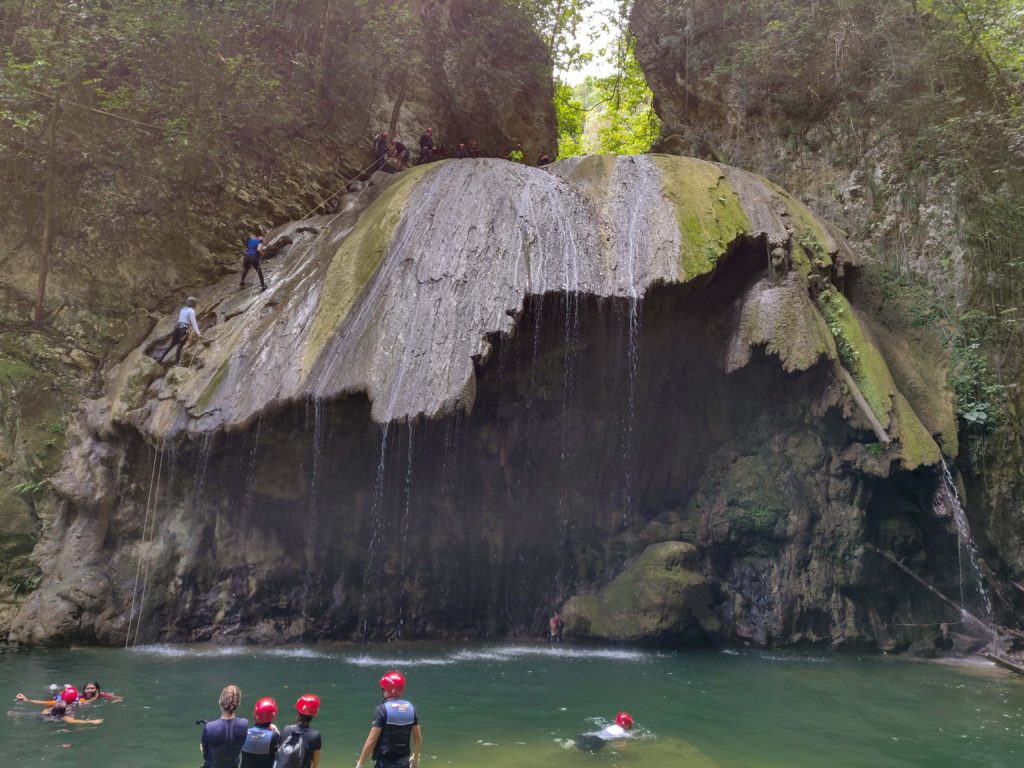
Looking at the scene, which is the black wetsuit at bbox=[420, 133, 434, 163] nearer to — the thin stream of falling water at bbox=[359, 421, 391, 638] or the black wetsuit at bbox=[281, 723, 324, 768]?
the thin stream of falling water at bbox=[359, 421, 391, 638]

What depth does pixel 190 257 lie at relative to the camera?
1827cm

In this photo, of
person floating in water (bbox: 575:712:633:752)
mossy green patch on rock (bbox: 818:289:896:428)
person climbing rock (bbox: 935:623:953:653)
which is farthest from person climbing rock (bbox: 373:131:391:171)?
person climbing rock (bbox: 935:623:953:653)

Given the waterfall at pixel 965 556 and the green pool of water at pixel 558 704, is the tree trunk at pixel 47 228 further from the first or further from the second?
the waterfall at pixel 965 556

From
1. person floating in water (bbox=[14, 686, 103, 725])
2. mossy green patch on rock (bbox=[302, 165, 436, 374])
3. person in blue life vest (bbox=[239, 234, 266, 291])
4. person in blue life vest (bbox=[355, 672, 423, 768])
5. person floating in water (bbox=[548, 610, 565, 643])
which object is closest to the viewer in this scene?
person in blue life vest (bbox=[355, 672, 423, 768])

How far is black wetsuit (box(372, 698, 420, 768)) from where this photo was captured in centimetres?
538

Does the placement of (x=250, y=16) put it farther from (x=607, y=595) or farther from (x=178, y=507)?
(x=607, y=595)

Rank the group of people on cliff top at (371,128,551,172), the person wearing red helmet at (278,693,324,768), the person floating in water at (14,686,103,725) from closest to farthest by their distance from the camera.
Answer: the person wearing red helmet at (278,693,324,768) < the person floating in water at (14,686,103,725) < the group of people on cliff top at (371,128,551,172)

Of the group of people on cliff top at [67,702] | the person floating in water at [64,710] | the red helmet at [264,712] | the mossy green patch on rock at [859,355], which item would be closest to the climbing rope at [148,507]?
the group of people on cliff top at [67,702]

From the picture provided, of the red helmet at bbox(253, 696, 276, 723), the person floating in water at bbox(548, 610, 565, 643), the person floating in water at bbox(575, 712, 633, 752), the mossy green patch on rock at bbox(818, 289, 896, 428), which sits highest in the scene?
the mossy green patch on rock at bbox(818, 289, 896, 428)

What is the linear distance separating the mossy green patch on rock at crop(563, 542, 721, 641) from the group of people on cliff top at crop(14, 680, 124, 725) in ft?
27.9

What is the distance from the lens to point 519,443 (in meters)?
16.0

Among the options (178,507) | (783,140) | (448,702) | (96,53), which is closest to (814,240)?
(783,140)

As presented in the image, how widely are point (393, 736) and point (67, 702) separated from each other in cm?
616

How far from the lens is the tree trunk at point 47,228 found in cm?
1653
